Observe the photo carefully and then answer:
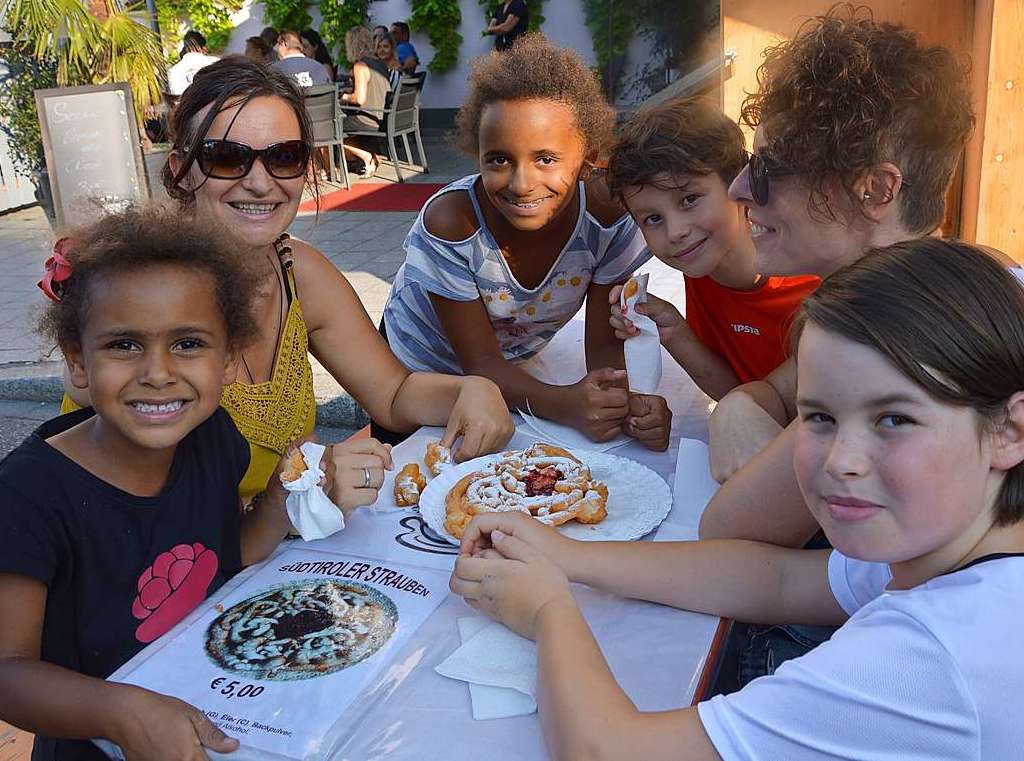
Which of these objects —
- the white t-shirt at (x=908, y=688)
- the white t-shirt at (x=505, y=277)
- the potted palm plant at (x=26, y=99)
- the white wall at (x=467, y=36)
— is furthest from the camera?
the white wall at (x=467, y=36)

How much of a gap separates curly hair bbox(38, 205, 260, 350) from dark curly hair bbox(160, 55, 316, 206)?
1.37 ft

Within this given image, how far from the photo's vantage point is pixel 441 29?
52.4 feet

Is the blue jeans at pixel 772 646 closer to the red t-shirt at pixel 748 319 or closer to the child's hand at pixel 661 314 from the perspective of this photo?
the red t-shirt at pixel 748 319

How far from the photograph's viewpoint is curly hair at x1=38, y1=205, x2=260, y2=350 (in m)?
1.63

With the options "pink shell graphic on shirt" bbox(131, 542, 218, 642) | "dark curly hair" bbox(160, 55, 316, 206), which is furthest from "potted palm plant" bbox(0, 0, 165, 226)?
"pink shell graphic on shirt" bbox(131, 542, 218, 642)

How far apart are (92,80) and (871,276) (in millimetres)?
9315

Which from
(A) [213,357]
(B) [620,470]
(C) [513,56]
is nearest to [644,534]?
(B) [620,470]

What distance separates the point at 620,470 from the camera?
2041mm

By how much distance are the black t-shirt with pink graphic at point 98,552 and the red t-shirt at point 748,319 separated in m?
1.43

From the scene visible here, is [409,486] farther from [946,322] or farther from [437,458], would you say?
[946,322]

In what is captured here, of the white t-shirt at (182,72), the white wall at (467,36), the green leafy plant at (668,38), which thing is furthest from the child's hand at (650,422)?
the white wall at (467,36)

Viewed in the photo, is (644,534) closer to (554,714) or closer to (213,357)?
(554,714)

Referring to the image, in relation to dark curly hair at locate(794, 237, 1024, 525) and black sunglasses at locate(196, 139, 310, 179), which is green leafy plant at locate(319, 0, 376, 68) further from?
dark curly hair at locate(794, 237, 1024, 525)

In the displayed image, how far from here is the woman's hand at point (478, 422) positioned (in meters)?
2.17
